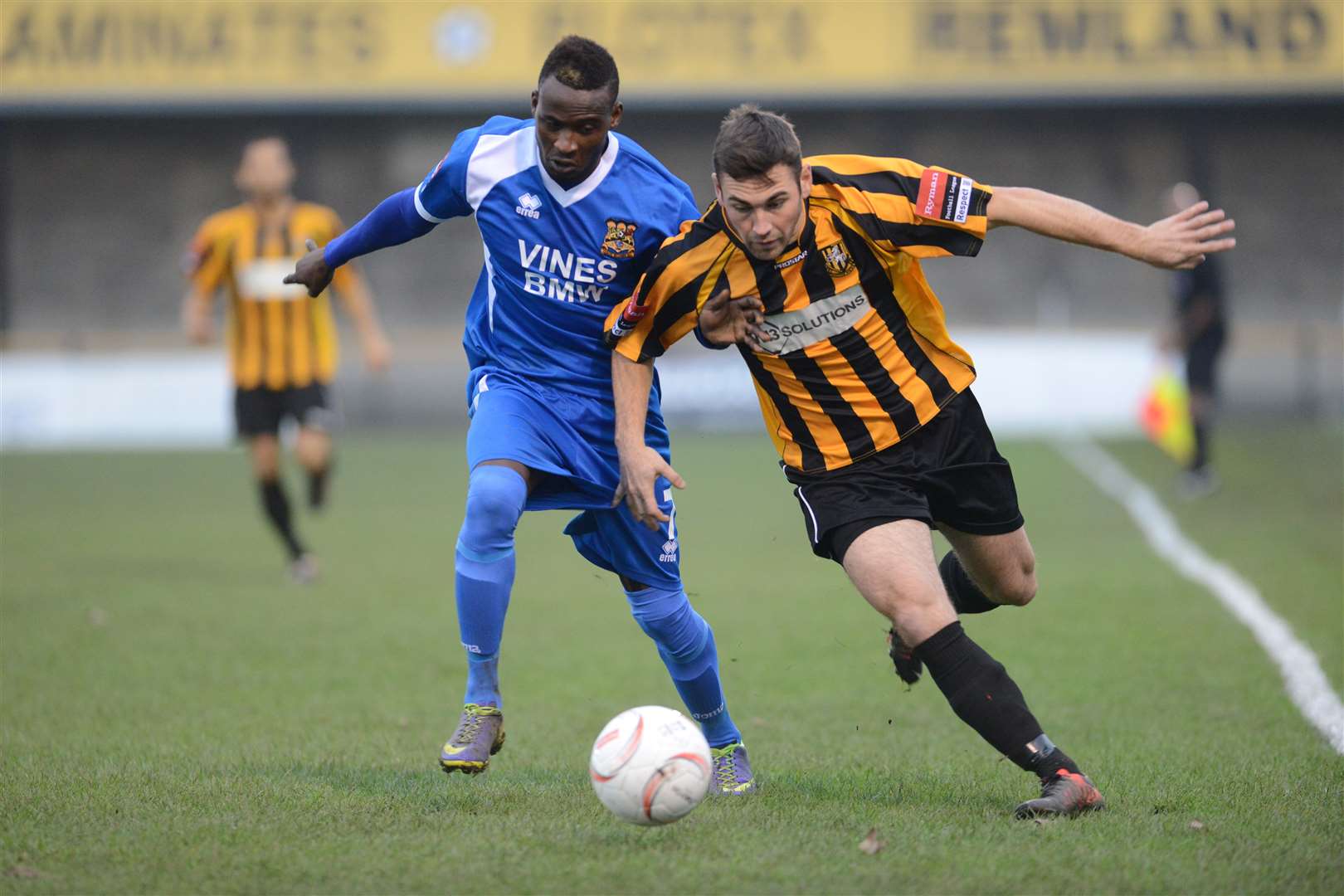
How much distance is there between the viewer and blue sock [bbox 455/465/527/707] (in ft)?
14.8

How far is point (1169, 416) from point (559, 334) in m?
12.7

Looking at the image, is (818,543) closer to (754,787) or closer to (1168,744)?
(754,787)

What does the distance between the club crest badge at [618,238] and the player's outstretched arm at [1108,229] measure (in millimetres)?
1042

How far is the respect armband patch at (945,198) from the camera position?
173 inches

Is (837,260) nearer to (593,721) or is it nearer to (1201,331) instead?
(593,721)

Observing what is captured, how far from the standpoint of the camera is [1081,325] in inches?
1095

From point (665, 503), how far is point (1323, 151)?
1015 inches

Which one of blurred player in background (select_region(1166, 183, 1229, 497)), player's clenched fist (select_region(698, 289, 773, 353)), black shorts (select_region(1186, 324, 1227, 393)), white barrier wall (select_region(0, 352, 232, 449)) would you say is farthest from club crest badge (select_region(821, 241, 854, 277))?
white barrier wall (select_region(0, 352, 232, 449))

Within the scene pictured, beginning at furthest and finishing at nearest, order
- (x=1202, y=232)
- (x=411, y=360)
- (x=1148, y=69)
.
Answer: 1. (x=411, y=360)
2. (x=1148, y=69)
3. (x=1202, y=232)

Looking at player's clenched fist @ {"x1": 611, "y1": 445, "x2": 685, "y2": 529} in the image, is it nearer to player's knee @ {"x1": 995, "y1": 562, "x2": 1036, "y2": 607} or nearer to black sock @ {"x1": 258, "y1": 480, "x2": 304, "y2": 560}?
player's knee @ {"x1": 995, "y1": 562, "x2": 1036, "y2": 607}

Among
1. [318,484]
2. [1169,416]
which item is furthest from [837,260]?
[1169,416]

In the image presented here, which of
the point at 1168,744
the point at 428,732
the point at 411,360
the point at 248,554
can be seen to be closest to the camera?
the point at 1168,744

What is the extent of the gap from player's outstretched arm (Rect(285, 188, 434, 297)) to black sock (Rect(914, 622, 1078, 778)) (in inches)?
79.6

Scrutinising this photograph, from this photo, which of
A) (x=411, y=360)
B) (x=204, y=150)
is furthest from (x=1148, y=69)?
(x=204, y=150)
